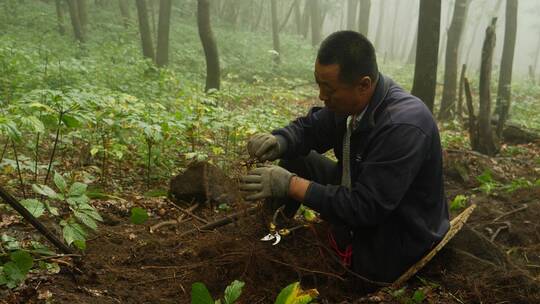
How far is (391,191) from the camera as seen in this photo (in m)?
2.64

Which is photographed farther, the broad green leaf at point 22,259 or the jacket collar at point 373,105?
the jacket collar at point 373,105

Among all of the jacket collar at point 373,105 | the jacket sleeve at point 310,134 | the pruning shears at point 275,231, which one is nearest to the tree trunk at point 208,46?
the jacket sleeve at point 310,134

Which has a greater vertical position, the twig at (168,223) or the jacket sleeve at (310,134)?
the jacket sleeve at (310,134)

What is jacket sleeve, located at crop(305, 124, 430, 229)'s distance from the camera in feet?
8.63

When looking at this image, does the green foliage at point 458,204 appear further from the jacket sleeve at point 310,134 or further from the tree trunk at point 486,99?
the tree trunk at point 486,99

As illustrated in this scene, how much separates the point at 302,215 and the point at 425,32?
4591 mm

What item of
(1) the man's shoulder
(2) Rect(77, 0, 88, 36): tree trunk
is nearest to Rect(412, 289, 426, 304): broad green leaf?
(1) the man's shoulder

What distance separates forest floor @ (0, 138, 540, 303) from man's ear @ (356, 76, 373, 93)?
3.59ft

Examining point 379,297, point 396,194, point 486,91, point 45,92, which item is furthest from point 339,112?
point 486,91

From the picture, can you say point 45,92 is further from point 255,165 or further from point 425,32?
point 425,32

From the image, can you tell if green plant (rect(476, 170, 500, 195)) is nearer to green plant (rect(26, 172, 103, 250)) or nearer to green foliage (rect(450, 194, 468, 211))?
green foliage (rect(450, 194, 468, 211))

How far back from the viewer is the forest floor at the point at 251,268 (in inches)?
106

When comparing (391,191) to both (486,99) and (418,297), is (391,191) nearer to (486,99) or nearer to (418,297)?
(418,297)

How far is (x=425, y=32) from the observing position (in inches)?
297
